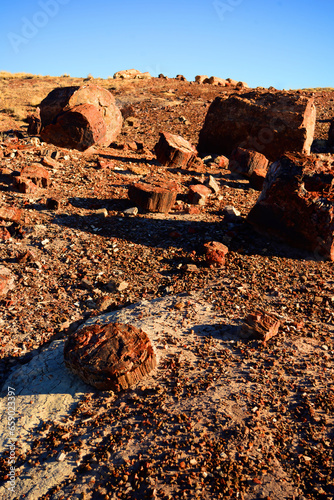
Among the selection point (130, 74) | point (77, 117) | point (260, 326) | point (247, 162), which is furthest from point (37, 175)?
point (130, 74)

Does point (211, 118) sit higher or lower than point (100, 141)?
higher

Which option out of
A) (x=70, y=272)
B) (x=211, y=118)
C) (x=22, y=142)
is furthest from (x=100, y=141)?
(x=70, y=272)

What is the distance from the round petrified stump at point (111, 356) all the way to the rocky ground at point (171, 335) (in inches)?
5.5

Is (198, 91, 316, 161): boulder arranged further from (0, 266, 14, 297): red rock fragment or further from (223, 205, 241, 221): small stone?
(0, 266, 14, 297): red rock fragment

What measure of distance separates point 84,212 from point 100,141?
347 cm

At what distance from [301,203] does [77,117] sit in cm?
582

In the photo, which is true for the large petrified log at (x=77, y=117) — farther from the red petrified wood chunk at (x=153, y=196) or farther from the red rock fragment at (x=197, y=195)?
the red rock fragment at (x=197, y=195)

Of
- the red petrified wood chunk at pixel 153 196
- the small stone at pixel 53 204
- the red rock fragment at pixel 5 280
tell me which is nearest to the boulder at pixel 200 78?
the red petrified wood chunk at pixel 153 196

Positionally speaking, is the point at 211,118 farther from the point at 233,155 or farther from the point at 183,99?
the point at 183,99

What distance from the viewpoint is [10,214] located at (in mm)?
6219

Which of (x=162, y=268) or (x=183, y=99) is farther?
(x=183, y=99)

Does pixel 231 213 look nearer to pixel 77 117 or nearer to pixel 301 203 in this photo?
pixel 301 203

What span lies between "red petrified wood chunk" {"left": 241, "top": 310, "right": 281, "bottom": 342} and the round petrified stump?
41.6 inches

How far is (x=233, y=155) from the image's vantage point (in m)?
8.86
